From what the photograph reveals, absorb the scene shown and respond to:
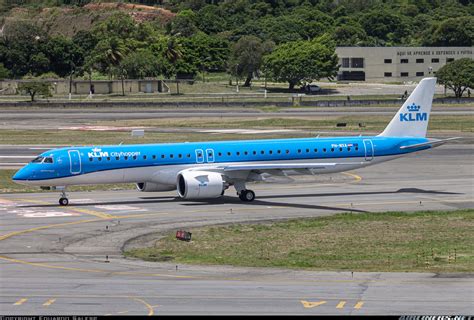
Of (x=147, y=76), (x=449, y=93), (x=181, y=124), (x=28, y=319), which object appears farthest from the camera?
(x=147, y=76)

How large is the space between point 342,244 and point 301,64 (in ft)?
472

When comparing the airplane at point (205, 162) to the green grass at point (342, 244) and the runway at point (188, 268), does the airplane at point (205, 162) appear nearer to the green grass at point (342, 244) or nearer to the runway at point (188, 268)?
the runway at point (188, 268)

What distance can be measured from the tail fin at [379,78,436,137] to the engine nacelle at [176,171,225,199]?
13.4 meters


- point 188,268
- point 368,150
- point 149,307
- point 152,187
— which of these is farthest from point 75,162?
point 149,307

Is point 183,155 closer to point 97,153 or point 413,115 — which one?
point 97,153

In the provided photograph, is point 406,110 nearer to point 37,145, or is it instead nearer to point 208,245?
point 208,245

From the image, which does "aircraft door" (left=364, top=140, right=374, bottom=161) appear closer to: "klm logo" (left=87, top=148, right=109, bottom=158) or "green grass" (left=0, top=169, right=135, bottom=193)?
"green grass" (left=0, top=169, right=135, bottom=193)

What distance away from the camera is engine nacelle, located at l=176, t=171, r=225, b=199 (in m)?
56.1

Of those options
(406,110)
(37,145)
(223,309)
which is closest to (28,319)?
(223,309)

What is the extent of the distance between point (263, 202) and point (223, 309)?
1150 inches

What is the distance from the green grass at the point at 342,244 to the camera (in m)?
38.4

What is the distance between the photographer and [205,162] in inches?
2301

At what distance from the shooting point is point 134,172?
57.1 meters

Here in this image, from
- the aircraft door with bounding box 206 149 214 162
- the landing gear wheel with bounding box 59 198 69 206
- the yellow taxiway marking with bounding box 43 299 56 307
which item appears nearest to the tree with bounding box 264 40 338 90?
the aircraft door with bounding box 206 149 214 162
